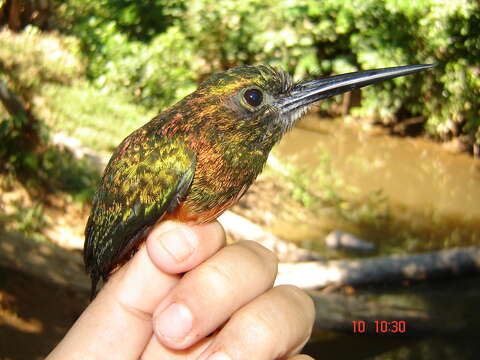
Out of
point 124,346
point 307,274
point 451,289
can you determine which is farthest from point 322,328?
point 124,346

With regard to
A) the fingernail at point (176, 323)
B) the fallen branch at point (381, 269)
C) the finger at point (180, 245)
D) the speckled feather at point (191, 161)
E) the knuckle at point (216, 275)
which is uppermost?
the speckled feather at point (191, 161)

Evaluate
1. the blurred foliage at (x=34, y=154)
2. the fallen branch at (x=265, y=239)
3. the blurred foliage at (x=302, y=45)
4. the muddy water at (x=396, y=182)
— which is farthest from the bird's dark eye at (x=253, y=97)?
the blurred foliage at (x=302, y=45)

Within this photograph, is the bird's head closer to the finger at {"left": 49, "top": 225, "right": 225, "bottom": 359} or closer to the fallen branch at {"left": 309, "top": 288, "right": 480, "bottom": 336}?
the finger at {"left": 49, "top": 225, "right": 225, "bottom": 359}

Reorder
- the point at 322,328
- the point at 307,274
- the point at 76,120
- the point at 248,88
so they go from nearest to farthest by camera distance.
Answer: the point at 248,88 → the point at 322,328 → the point at 307,274 → the point at 76,120

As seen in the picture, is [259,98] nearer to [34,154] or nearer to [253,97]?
[253,97]

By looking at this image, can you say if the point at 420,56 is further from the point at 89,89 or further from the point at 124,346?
the point at 124,346
